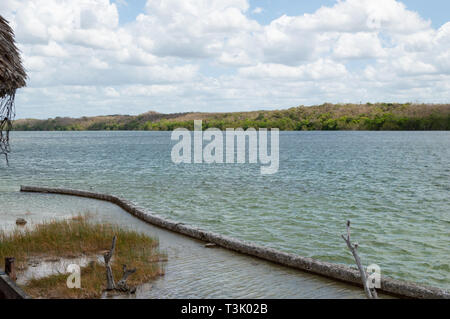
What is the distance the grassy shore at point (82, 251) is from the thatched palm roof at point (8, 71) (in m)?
2.34

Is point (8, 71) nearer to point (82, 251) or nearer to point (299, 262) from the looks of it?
point (82, 251)

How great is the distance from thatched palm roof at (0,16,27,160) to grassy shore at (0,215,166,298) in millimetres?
2339

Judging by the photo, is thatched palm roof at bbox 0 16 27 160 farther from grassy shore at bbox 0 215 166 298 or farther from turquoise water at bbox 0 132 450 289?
turquoise water at bbox 0 132 450 289

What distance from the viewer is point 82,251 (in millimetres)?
10266

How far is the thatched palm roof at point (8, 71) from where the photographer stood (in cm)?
898

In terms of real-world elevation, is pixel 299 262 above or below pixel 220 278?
above

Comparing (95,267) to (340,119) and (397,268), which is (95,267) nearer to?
(397,268)

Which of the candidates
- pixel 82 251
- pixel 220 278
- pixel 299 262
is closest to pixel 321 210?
pixel 299 262

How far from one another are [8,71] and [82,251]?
13.8 ft

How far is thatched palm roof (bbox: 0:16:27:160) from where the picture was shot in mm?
8981

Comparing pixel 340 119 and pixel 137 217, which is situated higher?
pixel 340 119

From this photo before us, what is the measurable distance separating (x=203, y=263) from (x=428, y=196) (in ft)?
57.6
